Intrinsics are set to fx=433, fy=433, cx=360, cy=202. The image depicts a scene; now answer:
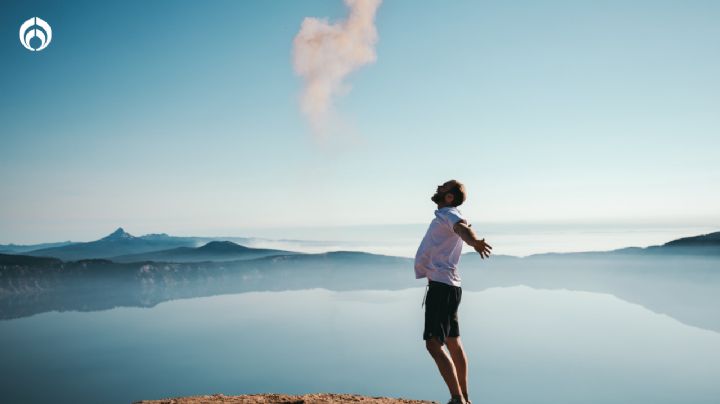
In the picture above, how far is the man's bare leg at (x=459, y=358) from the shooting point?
17.7 ft

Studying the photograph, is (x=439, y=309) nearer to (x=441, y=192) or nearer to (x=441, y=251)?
(x=441, y=251)

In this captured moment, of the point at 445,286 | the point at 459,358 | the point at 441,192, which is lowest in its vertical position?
the point at 459,358

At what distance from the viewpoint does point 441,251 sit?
17.2 ft

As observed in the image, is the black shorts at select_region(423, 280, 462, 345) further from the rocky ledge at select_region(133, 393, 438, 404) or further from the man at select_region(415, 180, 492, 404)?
the rocky ledge at select_region(133, 393, 438, 404)

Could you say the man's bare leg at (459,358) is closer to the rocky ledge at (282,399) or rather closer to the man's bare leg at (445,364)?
the man's bare leg at (445,364)

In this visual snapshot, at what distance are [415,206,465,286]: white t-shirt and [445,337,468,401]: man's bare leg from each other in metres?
0.74

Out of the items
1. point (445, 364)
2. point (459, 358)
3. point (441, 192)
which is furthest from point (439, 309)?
point (441, 192)

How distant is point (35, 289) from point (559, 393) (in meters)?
233

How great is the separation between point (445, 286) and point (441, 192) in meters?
1.17

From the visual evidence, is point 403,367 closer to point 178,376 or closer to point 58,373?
point 178,376

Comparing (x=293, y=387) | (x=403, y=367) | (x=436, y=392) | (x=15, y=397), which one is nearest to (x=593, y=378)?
(x=403, y=367)

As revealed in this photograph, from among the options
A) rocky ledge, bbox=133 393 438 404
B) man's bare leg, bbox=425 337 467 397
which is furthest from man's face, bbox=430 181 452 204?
rocky ledge, bbox=133 393 438 404

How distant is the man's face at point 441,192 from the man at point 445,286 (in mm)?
12

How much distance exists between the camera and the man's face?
18.0 ft
